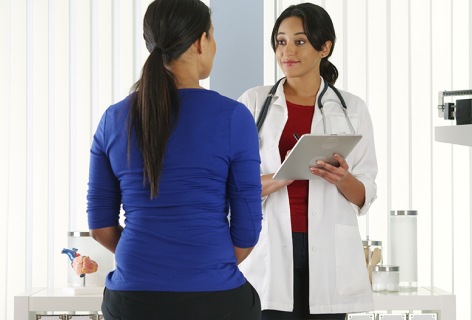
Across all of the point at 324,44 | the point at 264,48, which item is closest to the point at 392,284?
the point at 324,44

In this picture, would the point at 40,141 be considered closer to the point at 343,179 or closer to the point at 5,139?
the point at 5,139

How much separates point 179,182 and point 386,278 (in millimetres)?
1510

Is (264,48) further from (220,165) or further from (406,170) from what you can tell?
(220,165)

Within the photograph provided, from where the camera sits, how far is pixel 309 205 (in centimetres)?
151

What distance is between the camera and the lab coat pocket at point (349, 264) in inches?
59.4

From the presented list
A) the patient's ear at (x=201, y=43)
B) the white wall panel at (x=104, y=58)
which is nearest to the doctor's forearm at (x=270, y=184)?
the patient's ear at (x=201, y=43)

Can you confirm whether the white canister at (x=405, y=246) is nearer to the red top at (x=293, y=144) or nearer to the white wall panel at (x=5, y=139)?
A: the red top at (x=293, y=144)

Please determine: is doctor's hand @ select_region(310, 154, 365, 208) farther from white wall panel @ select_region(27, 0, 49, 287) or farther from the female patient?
white wall panel @ select_region(27, 0, 49, 287)

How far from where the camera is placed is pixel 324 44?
169 centimetres

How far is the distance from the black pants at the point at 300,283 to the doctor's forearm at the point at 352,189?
183mm

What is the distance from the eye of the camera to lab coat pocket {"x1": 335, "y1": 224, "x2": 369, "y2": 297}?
4.95 ft

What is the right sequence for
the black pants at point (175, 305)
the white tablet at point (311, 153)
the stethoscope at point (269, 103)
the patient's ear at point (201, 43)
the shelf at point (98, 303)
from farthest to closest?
the shelf at point (98, 303)
the stethoscope at point (269, 103)
the white tablet at point (311, 153)
the patient's ear at point (201, 43)
the black pants at point (175, 305)

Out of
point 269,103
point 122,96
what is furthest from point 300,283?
point 122,96

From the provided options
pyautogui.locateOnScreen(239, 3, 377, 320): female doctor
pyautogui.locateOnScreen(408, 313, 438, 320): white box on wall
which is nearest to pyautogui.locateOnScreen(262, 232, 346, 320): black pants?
pyautogui.locateOnScreen(239, 3, 377, 320): female doctor
